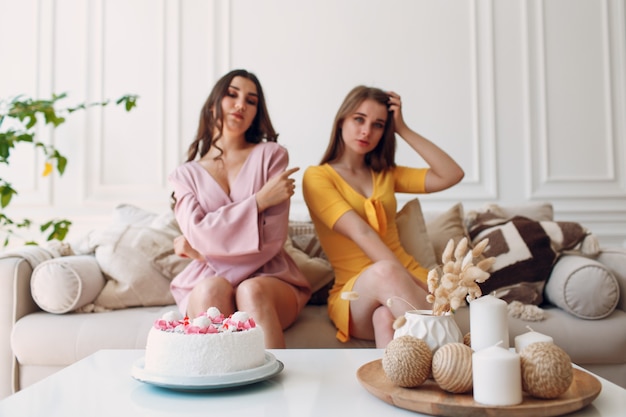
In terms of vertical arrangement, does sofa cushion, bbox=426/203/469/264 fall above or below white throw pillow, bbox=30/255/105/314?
above

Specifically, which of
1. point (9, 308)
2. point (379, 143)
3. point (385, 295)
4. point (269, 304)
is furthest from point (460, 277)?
point (9, 308)

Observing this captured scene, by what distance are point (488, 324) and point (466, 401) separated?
16 cm

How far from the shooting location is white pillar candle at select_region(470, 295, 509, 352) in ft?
3.19

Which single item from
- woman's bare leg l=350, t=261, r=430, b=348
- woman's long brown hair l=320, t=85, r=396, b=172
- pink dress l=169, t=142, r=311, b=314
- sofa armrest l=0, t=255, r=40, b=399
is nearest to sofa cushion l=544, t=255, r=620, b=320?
woman's bare leg l=350, t=261, r=430, b=348

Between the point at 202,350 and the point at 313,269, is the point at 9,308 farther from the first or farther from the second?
the point at 202,350

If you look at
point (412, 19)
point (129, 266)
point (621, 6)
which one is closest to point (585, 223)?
point (621, 6)

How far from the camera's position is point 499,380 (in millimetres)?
839

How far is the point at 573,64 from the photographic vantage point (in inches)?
124

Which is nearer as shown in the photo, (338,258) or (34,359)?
(34,359)

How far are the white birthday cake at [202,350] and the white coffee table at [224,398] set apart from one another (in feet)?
0.13

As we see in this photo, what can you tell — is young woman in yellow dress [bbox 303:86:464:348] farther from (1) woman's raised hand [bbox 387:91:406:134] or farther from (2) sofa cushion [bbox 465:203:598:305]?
(2) sofa cushion [bbox 465:203:598:305]

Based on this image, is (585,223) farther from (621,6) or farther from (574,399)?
(574,399)

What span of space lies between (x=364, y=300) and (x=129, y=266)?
899mm

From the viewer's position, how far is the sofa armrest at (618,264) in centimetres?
207
